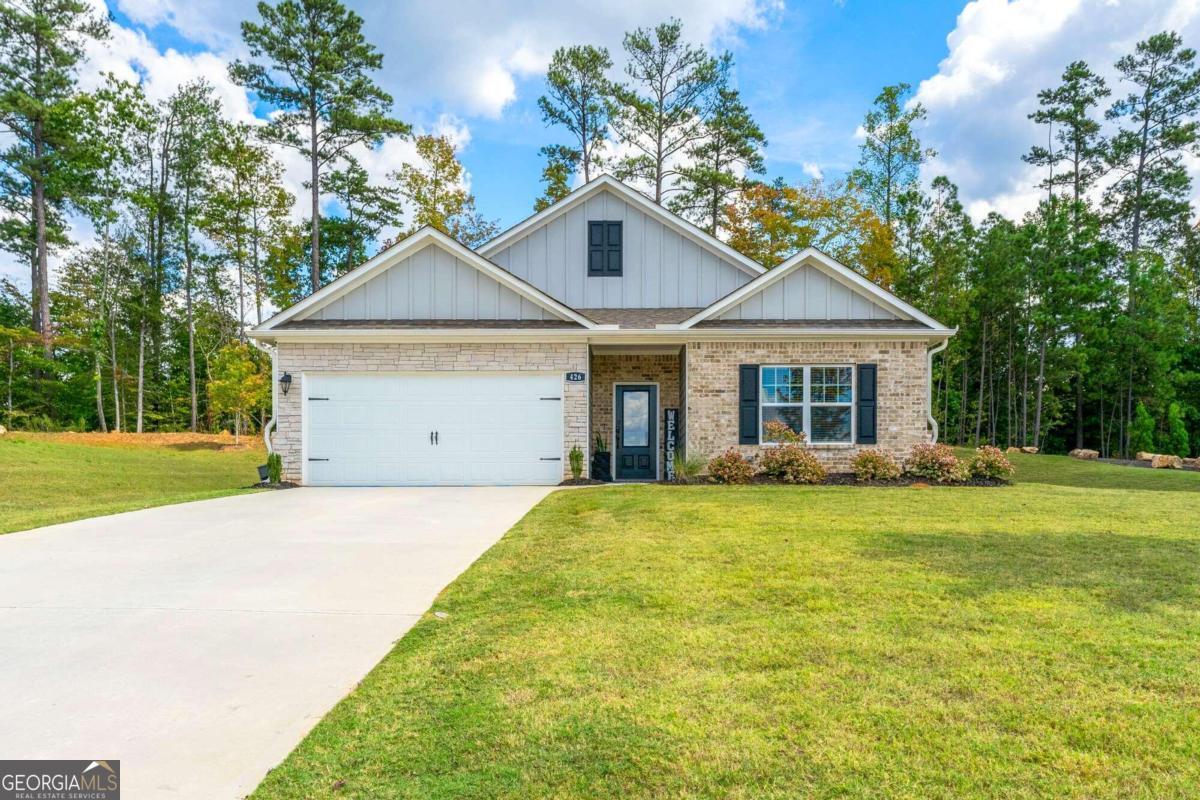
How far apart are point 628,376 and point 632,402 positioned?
0.60 m

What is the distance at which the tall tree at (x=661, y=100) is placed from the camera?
2427 centimetres

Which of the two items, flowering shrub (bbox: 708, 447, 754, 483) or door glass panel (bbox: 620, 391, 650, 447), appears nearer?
flowering shrub (bbox: 708, 447, 754, 483)

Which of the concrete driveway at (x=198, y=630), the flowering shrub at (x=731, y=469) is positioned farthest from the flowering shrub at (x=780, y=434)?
the concrete driveway at (x=198, y=630)

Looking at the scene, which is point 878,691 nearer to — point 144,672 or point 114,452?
point 144,672

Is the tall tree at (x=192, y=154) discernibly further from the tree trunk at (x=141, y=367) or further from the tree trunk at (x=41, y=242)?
the tree trunk at (x=41, y=242)

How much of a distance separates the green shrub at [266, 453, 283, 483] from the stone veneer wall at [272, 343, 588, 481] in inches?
3.2

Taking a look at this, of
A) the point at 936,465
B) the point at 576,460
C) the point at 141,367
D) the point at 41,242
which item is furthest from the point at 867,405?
the point at 41,242

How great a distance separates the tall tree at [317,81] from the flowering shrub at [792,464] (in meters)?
18.8

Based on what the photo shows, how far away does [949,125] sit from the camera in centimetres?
2419

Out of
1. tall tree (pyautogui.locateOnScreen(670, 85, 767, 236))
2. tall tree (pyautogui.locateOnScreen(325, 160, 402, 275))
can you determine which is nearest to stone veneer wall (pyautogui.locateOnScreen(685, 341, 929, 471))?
tall tree (pyautogui.locateOnScreen(670, 85, 767, 236))

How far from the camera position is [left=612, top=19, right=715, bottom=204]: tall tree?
24266 mm

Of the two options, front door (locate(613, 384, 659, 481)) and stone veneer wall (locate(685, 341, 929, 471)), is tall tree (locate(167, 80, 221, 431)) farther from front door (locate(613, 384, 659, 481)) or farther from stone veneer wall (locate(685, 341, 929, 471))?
stone veneer wall (locate(685, 341, 929, 471))

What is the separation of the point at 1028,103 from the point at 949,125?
13.3 feet

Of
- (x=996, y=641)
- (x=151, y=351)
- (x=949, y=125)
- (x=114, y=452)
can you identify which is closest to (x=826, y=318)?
(x=996, y=641)
